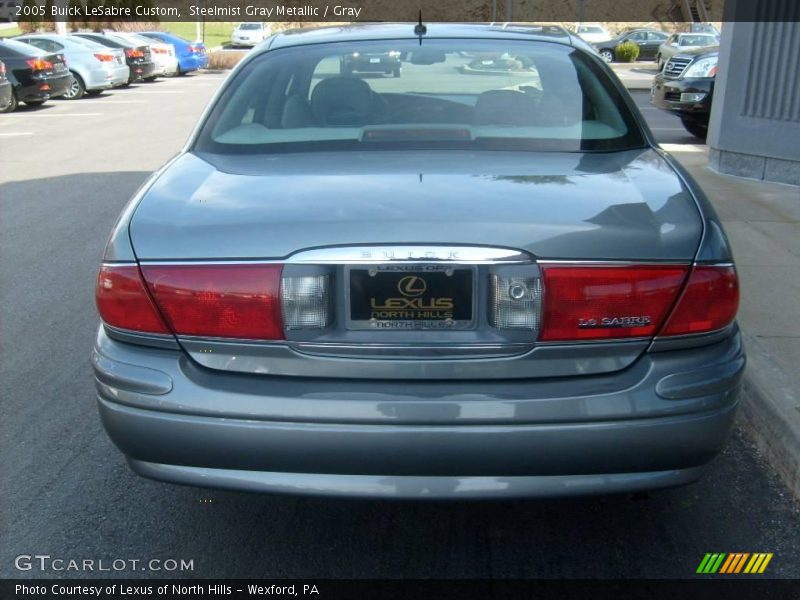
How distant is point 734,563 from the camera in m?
2.94

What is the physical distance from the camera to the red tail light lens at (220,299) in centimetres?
244

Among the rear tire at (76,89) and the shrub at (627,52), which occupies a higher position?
the rear tire at (76,89)

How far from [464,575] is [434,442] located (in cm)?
71

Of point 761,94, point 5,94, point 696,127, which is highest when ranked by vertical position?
point 761,94

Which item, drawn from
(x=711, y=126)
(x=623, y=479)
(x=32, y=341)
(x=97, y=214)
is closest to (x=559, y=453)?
(x=623, y=479)

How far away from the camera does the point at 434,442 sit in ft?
7.90

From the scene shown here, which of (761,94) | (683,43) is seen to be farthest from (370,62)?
(683,43)

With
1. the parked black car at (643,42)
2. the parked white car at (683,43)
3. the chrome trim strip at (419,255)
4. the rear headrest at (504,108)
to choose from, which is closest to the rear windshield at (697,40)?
the parked white car at (683,43)

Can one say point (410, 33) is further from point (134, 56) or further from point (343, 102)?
point (134, 56)

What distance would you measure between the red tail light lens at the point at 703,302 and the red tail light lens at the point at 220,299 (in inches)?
43.1

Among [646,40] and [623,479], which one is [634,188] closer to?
[623,479]

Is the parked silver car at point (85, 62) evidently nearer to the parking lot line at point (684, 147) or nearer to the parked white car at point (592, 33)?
the parking lot line at point (684, 147)

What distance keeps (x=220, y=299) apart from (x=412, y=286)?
0.54m

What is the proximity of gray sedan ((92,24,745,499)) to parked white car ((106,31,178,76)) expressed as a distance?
27.3 metres
